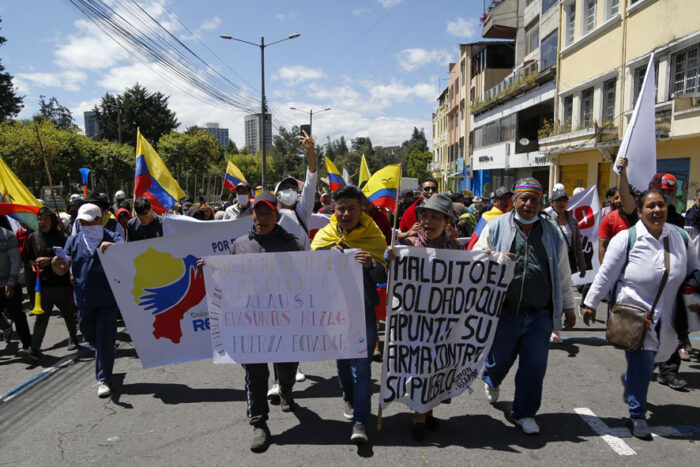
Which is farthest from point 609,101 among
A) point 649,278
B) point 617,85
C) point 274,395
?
point 274,395

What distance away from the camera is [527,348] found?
3834 mm

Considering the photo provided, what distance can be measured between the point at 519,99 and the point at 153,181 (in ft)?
80.3

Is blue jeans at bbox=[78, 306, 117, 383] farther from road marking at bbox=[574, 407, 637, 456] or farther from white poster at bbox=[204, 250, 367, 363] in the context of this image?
road marking at bbox=[574, 407, 637, 456]

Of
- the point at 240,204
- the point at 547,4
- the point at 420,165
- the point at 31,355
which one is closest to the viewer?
the point at 31,355

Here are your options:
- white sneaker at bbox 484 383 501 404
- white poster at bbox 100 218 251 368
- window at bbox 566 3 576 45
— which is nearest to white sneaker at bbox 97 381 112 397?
white poster at bbox 100 218 251 368

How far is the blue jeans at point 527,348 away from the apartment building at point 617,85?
12.3m

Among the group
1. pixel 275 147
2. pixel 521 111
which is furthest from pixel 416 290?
pixel 275 147

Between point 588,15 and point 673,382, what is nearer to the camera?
point 673,382

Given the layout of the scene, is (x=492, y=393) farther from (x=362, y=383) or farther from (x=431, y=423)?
(x=362, y=383)

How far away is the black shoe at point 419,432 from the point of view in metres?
3.70

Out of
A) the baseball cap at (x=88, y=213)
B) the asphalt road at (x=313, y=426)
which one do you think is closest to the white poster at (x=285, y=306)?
the asphalt road at (x=313, y=426)

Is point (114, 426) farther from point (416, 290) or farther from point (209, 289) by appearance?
Answer: point (416, 290)

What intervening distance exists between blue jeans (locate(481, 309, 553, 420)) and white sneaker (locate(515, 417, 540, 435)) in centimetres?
4

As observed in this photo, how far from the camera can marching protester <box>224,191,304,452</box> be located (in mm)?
3736
